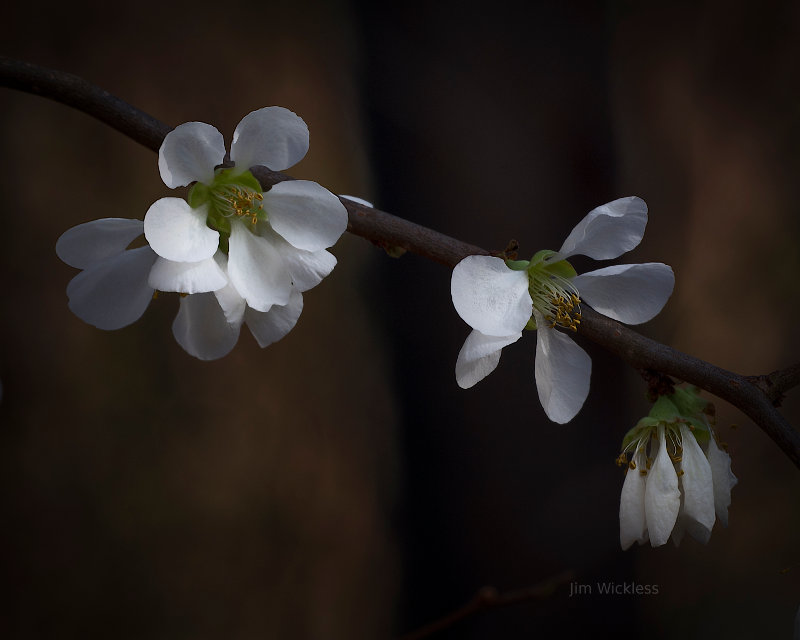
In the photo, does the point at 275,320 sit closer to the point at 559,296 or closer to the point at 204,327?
the point at 204,327

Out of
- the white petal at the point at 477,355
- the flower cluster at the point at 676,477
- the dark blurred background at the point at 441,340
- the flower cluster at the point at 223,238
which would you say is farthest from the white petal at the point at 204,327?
the dark blurred background at the point at 441,340

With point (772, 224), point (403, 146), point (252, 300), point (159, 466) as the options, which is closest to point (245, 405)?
point (159, 466)

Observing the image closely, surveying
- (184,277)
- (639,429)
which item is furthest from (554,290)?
(184,277)

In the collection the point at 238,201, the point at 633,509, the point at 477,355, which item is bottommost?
the point at 633,509

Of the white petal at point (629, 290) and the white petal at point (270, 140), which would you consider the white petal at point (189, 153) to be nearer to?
the white petal at point (270, 140)

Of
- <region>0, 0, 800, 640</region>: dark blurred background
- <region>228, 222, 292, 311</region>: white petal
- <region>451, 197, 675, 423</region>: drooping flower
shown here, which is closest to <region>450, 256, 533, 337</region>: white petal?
<region>451, 197, 675, 423</region>: drooping flower

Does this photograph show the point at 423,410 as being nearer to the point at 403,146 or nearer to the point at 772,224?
the point at 403,146
